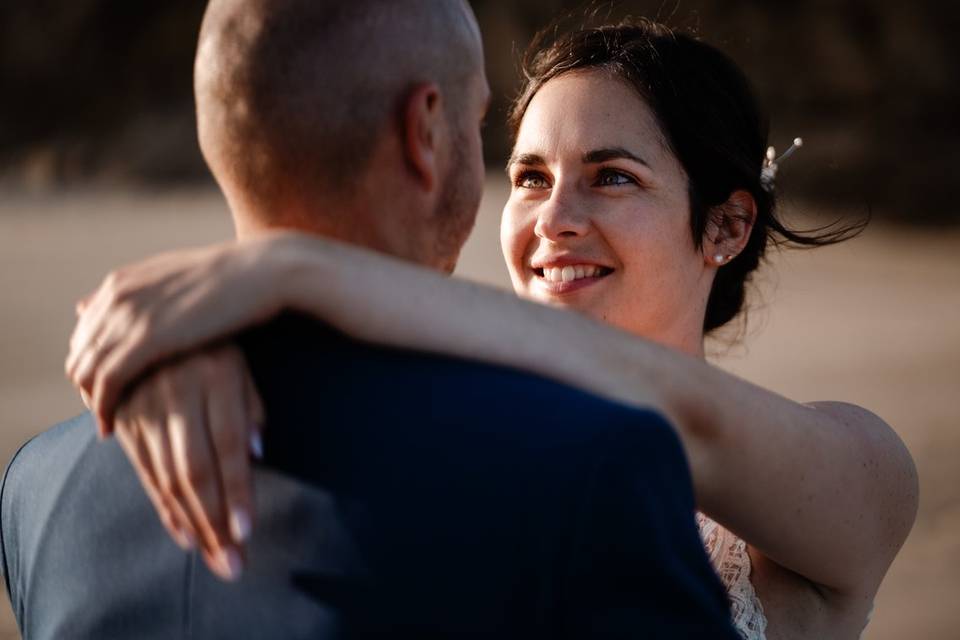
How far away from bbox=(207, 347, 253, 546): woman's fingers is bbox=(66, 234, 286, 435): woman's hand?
0.26ft

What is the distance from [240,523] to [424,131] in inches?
23.4

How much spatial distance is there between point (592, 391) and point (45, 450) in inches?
34.4

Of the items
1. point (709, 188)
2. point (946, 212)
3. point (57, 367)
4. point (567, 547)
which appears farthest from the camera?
point (946, 212)

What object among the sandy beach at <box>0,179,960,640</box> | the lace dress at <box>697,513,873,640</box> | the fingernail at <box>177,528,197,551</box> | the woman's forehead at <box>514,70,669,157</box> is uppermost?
the woman's forehead at <box>514,70,669,157</box>

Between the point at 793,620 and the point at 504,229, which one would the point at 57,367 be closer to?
the point at 504,229

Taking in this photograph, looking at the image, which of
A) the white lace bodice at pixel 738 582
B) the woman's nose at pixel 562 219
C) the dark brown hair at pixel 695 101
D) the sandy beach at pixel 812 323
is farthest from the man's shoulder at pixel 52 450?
the sandy beach at pixel 812 323

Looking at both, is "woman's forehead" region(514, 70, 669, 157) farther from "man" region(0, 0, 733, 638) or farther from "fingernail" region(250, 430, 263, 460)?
"fingernail" region(250, 430, 263, 460)

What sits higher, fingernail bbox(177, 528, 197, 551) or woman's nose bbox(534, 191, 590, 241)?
woman's nose bbox(534, 191, 590, 241)

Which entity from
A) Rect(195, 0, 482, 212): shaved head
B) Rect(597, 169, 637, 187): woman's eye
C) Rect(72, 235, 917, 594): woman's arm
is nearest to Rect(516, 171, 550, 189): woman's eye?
Rect(597, 169, 637, 187): woman's eye

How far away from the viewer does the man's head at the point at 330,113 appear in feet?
5.61

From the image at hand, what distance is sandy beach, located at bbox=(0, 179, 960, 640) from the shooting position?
8.99m

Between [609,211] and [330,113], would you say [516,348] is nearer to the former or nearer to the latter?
[330,113]

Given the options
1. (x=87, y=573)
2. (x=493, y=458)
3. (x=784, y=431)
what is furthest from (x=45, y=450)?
(x=784, y=431)

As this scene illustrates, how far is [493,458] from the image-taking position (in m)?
1.52
